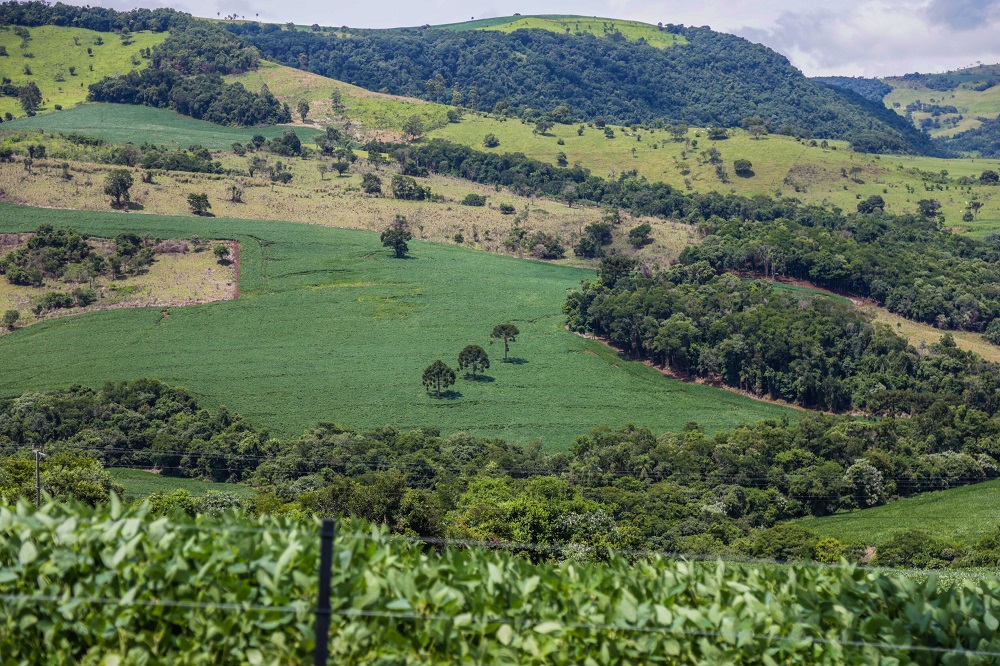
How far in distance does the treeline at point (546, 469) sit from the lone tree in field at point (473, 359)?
13452 millimetres

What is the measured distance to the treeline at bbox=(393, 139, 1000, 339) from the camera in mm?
101625

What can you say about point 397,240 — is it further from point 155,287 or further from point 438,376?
point 438,376

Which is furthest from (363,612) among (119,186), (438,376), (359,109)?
(359,109)

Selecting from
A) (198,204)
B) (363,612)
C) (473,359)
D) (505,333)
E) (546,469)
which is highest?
(363,612)

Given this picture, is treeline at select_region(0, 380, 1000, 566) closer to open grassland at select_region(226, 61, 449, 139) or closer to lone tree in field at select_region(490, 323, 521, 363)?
lone tree in field at select_region(490, 323, 521, 363)

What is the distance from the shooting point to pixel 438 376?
247 ft

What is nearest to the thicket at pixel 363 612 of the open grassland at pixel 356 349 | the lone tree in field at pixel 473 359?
the open grassland at pixel 356 349

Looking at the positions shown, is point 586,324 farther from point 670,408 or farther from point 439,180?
point 439,180

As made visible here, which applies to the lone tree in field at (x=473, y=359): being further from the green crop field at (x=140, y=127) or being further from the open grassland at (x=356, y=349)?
the green crop field at (x=140, y=127)

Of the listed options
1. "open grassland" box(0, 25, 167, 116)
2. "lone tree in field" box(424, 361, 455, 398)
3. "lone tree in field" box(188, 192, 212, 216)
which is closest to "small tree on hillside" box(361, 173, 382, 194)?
"lone tree in field" box(188, 192, 212, 216)

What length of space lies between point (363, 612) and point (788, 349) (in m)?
78.3

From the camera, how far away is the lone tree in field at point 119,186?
10750 centimetres

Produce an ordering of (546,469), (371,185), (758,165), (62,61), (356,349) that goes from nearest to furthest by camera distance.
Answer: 1. (546,469)
2. (356,349)
3. (371,185)
4. (758,165)
5. (62,61)

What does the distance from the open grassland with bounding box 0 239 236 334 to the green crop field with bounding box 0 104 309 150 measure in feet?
168
